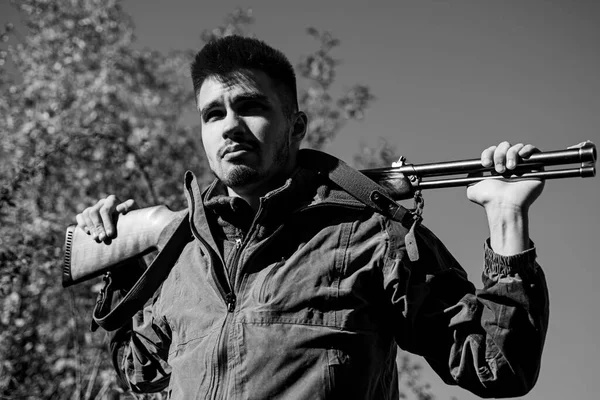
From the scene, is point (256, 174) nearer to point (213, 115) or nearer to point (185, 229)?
point (213, 115)

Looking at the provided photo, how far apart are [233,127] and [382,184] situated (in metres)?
0.70

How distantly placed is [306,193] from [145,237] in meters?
1.09

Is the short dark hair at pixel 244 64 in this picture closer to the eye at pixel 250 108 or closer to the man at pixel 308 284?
the man at pixel 308 284

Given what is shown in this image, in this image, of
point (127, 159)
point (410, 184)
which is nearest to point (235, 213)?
point (410, 184)

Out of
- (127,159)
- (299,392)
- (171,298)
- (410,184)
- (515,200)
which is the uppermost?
(127,159)

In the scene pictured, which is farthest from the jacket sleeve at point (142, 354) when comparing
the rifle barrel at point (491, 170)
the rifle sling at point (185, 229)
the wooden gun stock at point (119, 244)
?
the rifle barrel at point (491, 170)

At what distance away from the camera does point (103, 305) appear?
4.12 m

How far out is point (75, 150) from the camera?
11633 millimetres

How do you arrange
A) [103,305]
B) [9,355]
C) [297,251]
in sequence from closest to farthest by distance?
[297,251] → [103,305] → [9,355]

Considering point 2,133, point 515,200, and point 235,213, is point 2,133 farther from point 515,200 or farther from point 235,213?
point 515,200

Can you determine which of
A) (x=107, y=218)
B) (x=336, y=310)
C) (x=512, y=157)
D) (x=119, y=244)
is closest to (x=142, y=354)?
(x=119, y=244)

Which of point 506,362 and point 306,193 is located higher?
point 306,193

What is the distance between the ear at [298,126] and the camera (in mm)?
3795

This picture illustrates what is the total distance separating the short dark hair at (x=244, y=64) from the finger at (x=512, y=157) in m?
1.06
